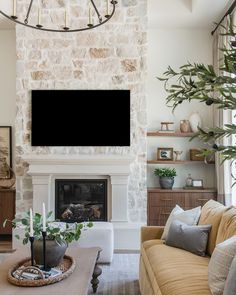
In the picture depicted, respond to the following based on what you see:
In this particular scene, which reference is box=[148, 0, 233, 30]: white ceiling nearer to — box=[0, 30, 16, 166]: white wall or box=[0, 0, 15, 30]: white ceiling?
box=[0, 0, 15, 30]: white ceiling

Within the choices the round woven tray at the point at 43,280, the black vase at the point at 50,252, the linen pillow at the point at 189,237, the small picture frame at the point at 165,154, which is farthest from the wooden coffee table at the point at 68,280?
the small picture frame at the point at 165,154

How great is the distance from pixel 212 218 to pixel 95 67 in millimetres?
3257

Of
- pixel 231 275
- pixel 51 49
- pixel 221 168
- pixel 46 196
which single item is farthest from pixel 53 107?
pixel 231 275

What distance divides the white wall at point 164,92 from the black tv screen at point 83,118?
2.75 ft

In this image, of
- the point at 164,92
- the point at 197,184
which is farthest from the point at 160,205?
the point at 164,92

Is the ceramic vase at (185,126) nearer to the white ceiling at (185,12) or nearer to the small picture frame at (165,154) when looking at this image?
the small picture frame at (165,154)

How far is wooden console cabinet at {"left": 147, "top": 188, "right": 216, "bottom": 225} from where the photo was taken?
586 cm

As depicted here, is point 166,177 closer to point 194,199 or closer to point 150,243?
point 194,199

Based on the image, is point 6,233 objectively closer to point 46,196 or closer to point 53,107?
point 46,196

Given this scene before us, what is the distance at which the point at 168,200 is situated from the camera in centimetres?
589

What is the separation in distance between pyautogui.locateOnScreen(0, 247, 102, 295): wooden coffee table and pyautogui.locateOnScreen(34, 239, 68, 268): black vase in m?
0.19

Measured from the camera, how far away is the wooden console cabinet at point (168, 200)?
586 centimetres

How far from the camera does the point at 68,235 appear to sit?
3041mm

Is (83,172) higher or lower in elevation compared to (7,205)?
higher
